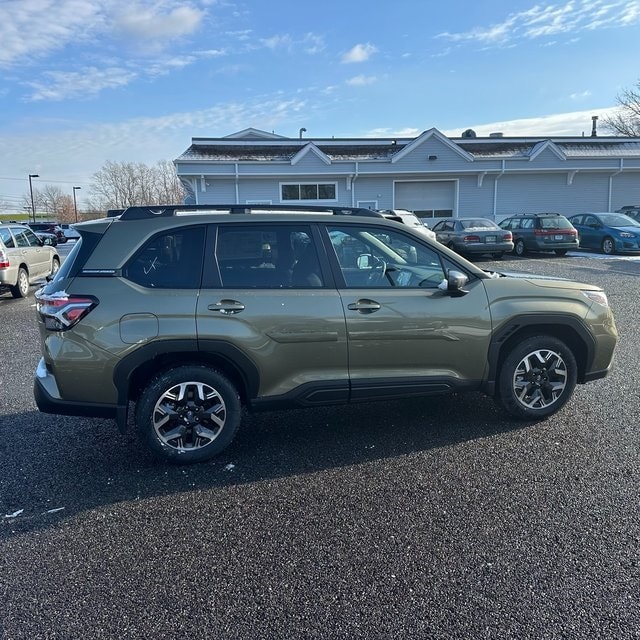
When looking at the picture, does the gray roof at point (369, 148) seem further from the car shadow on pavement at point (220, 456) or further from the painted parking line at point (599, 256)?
the car shadow on pavement at point (220, 456)

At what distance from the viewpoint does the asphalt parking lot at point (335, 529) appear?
2.44m

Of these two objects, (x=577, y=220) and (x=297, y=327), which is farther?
(x=577, y=220)

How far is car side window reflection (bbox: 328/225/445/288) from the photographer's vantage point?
416 centimetres

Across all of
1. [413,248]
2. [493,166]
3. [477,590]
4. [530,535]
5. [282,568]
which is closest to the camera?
[477,590]

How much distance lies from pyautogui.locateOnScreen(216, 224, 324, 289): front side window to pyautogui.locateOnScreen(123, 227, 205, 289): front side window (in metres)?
0.17

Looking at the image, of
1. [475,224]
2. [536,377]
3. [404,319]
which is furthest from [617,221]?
[404,319]

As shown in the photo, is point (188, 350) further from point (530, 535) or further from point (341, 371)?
point (530, 535)

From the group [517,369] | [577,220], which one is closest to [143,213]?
[517,369]

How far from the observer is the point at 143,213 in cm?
396

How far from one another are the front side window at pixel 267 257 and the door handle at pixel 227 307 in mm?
140

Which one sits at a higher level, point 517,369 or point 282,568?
point 517,369

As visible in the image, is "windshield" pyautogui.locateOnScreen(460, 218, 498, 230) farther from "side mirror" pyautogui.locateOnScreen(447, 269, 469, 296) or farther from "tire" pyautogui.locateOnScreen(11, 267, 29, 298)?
"side mirror" pyautogui.locateOnScreen(447, 269, 469, 296)

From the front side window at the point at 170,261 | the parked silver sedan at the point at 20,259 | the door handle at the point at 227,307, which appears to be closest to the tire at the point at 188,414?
the door handle at the point at 227,307

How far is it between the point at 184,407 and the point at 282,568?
1.50m
